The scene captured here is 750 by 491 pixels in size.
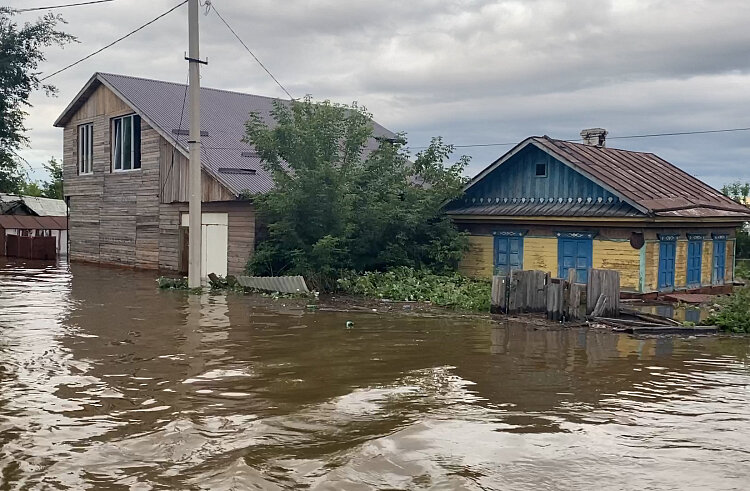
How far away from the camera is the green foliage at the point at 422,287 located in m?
18.4

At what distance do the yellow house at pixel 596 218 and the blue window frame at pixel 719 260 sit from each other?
30 mm

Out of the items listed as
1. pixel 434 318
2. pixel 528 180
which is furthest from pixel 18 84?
pixel 434 318

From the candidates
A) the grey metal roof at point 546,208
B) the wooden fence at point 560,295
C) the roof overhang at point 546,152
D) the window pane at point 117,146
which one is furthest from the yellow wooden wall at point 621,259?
the window pane at point 117,146

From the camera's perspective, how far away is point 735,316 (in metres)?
15.1

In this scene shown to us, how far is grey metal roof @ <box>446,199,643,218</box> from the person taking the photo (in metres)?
20.1

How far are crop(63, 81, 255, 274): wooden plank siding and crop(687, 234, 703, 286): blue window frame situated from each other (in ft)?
41.7

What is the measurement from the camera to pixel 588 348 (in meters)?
13.4

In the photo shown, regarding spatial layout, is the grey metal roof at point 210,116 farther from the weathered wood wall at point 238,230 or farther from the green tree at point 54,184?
the green tree at point 54,184

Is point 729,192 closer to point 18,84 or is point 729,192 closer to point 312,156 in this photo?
point 312,156

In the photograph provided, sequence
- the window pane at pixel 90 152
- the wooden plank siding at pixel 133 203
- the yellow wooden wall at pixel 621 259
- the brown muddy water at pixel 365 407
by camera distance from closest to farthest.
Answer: the brown muddy water at pixel 365 407 < the yellow wooden wall at pixel 621 259 < the wooden plank siding at pixel 133 203 < the window pane at pixel 90 152

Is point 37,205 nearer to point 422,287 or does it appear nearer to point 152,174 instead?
point 152,174

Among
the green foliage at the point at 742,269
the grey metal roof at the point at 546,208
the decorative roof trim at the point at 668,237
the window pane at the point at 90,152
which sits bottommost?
the green foliage at the point at 742,269

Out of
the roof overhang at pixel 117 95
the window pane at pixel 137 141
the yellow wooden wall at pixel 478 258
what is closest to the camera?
the yellow wooden wall at pixel 478 258

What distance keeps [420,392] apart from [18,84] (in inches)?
1375
